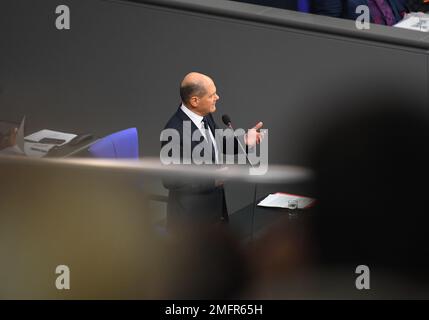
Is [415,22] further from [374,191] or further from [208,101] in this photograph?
[208,101]

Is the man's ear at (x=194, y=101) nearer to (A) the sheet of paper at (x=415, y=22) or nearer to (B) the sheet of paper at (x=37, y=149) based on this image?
(B) the sheet of paper at (x=37, y=149)

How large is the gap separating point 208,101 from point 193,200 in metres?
0.31

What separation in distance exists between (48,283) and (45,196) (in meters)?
0.28

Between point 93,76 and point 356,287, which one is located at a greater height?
point 93,76

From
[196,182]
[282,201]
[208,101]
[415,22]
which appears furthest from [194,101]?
[415,22]

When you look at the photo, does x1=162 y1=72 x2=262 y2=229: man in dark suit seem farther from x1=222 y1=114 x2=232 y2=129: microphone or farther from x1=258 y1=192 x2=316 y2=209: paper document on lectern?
x1=258 y1=192 x2=316 y2=209: paper document on lectern

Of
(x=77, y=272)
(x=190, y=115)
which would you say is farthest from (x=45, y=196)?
(x=190, y=115)

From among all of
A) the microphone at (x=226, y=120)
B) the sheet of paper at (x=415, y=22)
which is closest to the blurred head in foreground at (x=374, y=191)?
the microphone at (x=226, y=120)

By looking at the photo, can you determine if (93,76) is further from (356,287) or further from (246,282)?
(356,287)

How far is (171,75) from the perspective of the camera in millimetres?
3264

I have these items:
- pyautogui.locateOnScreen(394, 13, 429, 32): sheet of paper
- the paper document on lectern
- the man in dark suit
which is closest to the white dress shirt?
the man in dark suit

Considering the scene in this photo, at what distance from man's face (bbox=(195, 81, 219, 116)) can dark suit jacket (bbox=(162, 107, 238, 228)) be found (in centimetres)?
5

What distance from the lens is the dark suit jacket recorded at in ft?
10.8
